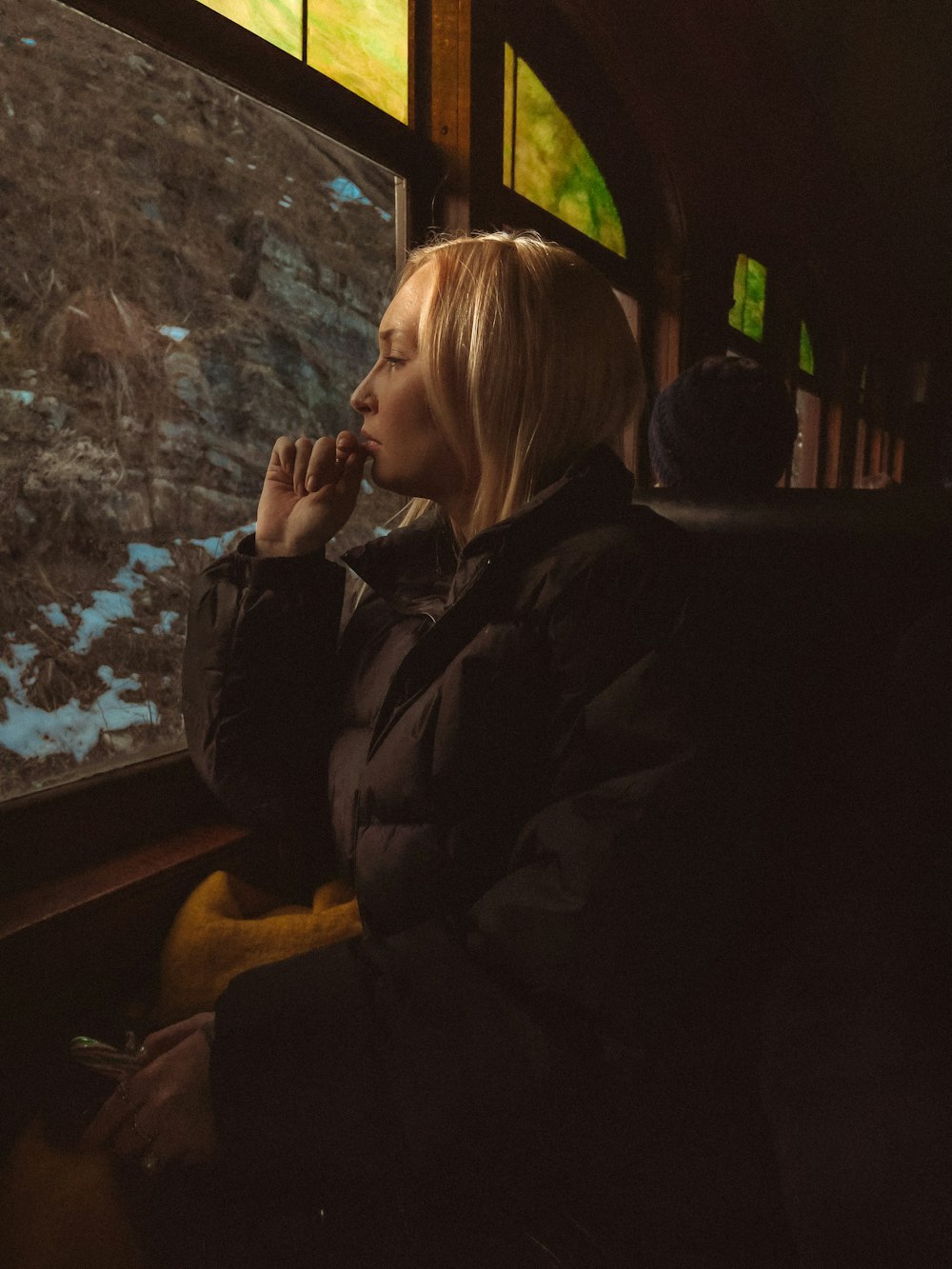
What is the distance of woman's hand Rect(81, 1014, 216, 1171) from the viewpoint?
0.75 metres

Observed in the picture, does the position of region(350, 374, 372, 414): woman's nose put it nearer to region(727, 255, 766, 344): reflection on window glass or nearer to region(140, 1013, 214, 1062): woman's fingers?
region(140, 1013, 214, 1062): woman's fingers

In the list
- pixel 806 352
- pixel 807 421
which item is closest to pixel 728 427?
pixel 806 352

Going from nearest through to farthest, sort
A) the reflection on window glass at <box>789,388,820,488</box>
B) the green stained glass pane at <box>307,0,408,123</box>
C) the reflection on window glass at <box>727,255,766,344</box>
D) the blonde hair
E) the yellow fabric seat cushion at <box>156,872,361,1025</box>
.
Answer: the blonde hair → the yellow fabric seat cushion at <box>156,872,361,1025</box> → the green stained glass pane at <box>307,0,408,123</box> → the reflection on window glass at <box>727,255,766,344</box> → the reflection on window glass at <box>789,388,820,488</box>

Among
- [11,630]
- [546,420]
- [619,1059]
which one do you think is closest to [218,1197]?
[619,1059]

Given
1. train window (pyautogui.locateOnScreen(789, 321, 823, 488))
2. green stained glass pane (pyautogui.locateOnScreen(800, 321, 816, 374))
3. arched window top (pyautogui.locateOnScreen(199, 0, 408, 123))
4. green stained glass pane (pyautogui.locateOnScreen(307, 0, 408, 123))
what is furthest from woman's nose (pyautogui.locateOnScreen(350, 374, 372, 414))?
green stained glass pane (pyautogui.locateOnScreen(800, 321, 816, 374))

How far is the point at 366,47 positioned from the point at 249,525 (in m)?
1.11

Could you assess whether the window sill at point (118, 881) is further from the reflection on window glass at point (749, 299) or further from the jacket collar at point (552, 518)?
the reflection on window glass at point (749, 299)

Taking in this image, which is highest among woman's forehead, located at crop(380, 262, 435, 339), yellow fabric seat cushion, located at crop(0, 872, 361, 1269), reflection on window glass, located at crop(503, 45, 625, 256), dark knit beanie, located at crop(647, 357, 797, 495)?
reflection on window glass, located at crop(503, 45, 625, 256)

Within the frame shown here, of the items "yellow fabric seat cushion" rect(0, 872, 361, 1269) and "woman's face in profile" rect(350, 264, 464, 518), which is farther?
"woman's face in profile" rect(350, 264, 464, 518)

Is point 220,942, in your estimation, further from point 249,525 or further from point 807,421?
point 807,421

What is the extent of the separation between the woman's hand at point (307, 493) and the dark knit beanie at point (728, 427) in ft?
1.95

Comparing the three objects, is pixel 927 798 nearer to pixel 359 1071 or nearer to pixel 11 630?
pixel 359 1071

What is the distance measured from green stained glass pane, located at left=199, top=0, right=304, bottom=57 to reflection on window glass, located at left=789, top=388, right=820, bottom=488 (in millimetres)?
5094

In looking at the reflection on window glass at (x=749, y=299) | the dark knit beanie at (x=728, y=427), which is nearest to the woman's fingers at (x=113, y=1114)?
the dark knit beanie at (x=728, y=427)
